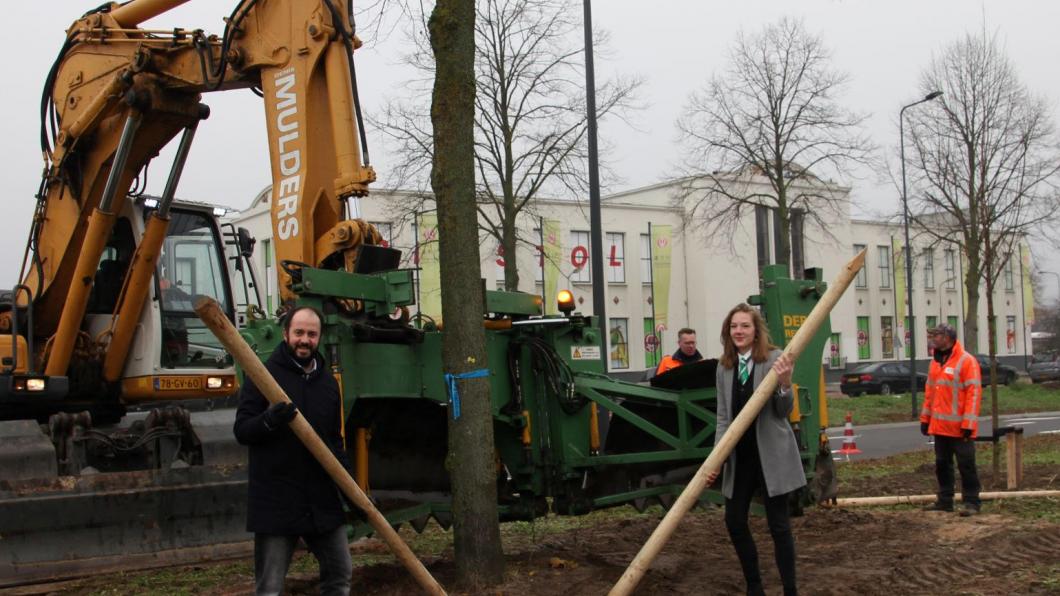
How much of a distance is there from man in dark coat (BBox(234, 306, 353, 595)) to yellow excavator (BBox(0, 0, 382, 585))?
226 cm

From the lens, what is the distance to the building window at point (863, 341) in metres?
54.8

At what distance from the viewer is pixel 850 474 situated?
46.8ft

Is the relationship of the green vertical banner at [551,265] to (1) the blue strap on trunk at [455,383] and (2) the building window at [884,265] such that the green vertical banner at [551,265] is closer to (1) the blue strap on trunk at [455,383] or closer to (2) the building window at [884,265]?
(2) the building window at [884,265]

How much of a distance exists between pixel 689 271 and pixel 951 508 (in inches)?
1563

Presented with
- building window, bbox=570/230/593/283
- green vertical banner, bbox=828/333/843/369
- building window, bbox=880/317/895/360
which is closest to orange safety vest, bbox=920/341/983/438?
building window, bbox=570/230/593/283

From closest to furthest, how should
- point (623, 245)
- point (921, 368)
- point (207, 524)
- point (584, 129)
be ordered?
point (207, 524)
point (584, 129)
point (623, 245)
point (921, 368)

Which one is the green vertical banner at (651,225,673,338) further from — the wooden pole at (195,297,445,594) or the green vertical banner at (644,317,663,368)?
the wooden pole at (195,297,445,594)

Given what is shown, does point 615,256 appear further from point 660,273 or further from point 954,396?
point 954,396

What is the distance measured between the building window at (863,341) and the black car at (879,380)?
505 inches

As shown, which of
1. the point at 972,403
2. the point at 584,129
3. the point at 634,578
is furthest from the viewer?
the point at 584,129

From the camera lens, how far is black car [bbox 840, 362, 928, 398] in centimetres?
4144

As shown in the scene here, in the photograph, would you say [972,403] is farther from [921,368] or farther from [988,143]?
[921,368]

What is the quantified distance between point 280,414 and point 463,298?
1.99 meters

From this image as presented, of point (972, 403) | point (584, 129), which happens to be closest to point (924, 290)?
point (584, 129)
